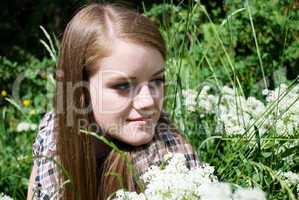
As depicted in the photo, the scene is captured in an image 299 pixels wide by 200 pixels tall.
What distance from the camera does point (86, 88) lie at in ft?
4.80

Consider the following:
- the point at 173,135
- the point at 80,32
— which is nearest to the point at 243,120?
the point at 173,135

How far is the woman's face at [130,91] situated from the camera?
1.33 meters

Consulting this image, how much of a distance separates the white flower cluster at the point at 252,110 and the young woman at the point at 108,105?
15 centimetres

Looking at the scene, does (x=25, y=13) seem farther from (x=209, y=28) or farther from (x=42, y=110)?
(x=209, y=28)

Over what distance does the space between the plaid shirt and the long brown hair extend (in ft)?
0.15

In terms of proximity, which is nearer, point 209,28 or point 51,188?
point 51,188

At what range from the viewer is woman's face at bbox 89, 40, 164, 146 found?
133cm

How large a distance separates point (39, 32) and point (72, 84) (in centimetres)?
283

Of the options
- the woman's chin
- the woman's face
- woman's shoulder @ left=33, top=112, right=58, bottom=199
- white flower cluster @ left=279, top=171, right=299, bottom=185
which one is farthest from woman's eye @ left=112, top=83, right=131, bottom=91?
white flower cluster @ left=279, top=171, right=299, bottom=185

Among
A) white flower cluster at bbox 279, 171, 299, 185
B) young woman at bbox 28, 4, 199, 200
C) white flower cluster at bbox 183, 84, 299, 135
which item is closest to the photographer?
white flower cluster at bbox 279, 171, 299, 185

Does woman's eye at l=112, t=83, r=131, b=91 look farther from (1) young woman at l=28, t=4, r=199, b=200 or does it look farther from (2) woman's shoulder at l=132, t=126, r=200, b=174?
(2) woman's shoulder at l=132, t=126, r=200, b=174

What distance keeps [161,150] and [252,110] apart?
0.31m

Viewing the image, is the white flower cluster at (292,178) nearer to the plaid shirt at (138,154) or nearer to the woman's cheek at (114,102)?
the plaid shirt at (138,154)

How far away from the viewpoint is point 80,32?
1476 mm
